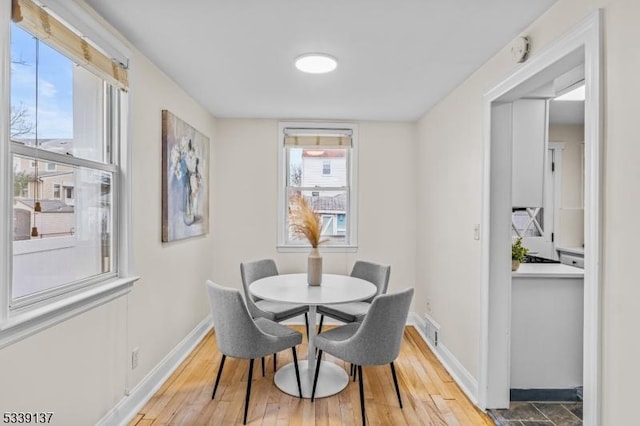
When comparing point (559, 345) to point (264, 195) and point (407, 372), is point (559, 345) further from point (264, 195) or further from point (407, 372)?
point (264, 195)

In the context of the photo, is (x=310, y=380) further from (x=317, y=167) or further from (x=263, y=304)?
(x=317, y=167)

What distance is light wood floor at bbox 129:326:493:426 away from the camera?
2408mm

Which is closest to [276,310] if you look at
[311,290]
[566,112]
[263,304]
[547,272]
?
[263,304]

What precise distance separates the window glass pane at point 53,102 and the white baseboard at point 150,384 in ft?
4.81

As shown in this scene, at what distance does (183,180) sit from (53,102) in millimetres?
1479

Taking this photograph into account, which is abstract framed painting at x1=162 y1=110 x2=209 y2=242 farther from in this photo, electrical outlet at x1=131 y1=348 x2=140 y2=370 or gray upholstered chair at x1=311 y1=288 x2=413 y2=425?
gray upholstered chair at x1=311 y1=288 x2=413 y2=425

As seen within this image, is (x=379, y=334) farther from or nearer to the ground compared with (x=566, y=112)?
nearer to the ground

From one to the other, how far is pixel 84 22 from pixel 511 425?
10.8ft

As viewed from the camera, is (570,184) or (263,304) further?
(570,184)

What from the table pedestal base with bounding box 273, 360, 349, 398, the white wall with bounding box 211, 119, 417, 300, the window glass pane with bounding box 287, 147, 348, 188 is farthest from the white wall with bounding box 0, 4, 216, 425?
the window glass pane with bounding box 287, 147, 348, 188

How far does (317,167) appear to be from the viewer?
452 cm

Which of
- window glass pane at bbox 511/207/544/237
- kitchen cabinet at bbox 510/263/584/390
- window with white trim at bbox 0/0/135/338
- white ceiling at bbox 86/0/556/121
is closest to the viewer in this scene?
window with white trim at bbox 0/0/135/338

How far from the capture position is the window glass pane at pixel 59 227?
1.59 meters

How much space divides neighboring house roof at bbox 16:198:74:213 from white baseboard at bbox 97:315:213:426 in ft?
3.83
